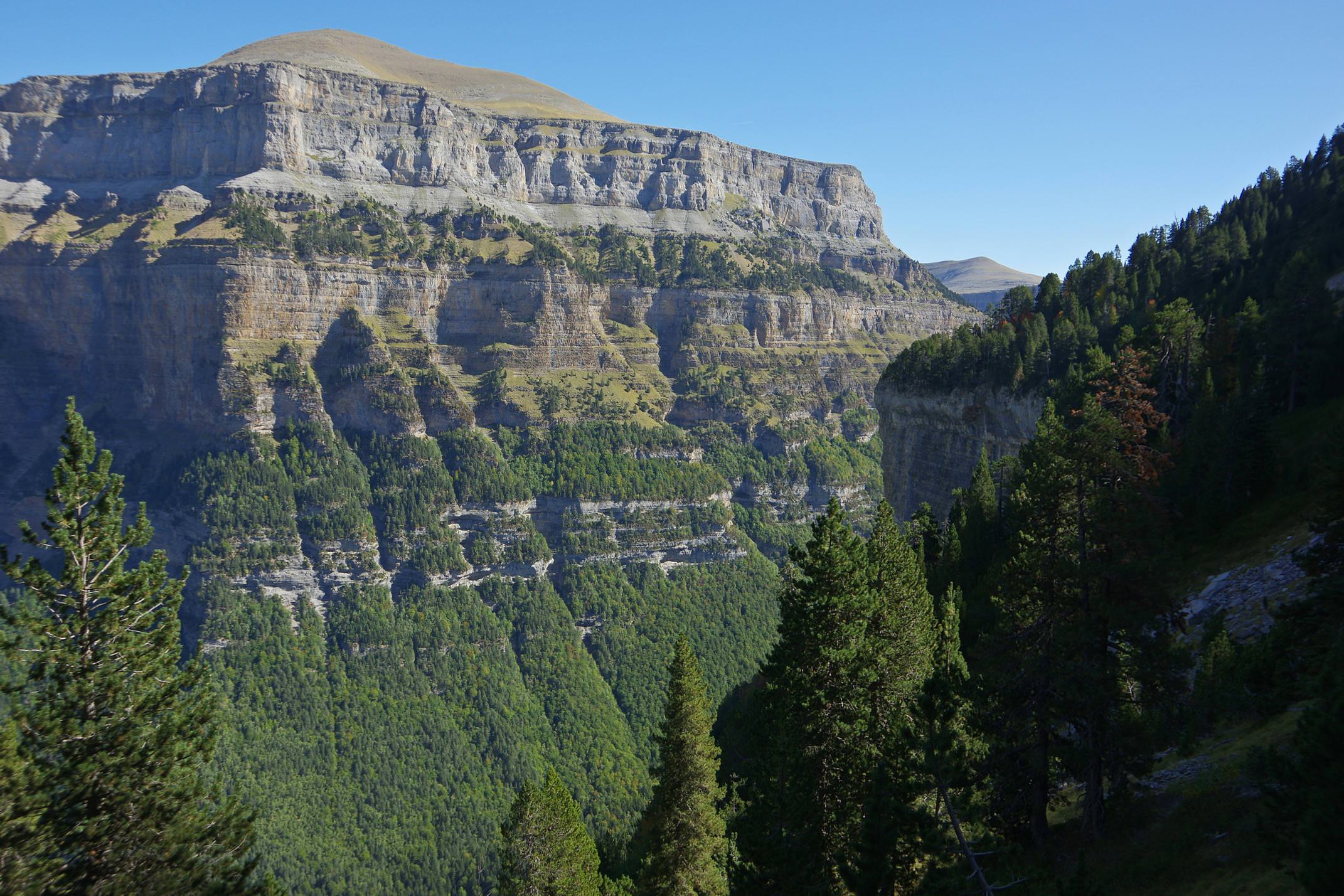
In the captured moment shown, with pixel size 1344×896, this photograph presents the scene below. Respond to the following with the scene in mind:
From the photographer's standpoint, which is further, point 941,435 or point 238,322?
point 238,322

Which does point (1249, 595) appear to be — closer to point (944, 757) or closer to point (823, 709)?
point (823, 709)

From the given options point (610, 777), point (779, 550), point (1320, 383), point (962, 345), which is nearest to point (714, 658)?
point (610, 777)

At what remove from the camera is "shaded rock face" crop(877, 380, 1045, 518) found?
7825 cm

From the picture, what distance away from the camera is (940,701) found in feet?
61.9

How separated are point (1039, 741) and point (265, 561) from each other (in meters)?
143

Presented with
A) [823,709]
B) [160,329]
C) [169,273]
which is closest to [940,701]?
[823,709]

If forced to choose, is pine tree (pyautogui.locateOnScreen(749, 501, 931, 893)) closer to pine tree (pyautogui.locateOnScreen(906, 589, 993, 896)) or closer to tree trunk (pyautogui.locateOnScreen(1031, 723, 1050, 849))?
pine tree (pyautogui.locateOnScreen(906, 589, 993, 896))

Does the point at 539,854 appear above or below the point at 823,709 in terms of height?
below

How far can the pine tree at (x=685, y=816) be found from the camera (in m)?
30.8

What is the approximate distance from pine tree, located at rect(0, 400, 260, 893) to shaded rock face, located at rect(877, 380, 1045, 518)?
231 feet

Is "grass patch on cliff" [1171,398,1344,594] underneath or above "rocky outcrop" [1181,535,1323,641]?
above

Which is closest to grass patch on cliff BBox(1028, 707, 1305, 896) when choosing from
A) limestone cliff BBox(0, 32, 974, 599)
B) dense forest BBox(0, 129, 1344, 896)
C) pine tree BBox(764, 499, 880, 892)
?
dense forest BBox(0, 129, 1344, 896)

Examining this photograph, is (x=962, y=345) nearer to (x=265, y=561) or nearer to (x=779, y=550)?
(x=779, y=550)

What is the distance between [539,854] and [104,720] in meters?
22.5
